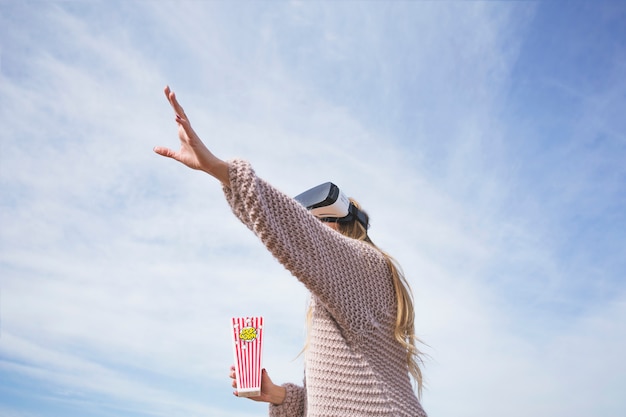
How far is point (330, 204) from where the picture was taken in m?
3.41

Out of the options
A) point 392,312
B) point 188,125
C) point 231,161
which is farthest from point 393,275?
point 188,125

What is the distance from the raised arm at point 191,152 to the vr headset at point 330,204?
0.69 meters

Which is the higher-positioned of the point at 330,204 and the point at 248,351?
the point at 330,204

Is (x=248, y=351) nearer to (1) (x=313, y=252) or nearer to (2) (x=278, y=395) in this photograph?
(2) (x=278, y=395)

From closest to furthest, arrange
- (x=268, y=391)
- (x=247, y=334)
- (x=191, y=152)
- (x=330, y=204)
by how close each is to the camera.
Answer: (x=191, y=152), (x=247, y=334), (x=268, y=391), (x=330, y=204)

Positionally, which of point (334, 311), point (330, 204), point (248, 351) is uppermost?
point (330, 204)

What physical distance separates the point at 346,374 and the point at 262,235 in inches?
30.7

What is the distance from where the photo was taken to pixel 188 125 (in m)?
2.68

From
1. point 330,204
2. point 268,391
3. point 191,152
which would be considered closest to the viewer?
point 191,152

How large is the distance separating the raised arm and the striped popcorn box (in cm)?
67

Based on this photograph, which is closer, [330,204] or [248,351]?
[248,351]

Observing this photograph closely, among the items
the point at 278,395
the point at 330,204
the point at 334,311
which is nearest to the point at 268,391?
the point at 278,395

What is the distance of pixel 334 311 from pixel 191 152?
3.33 ft

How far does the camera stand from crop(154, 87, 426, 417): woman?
114 inches
